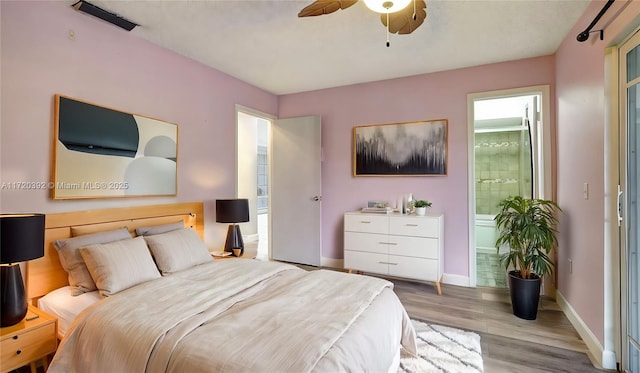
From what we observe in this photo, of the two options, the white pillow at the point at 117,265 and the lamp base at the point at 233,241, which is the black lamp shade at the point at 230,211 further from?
the white pillow at the point at 117,265

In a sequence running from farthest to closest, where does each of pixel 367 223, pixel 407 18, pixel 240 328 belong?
pixel 367 223
pixel 407 18
pixel 240 328

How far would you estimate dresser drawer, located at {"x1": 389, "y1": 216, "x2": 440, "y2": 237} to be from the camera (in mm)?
3363

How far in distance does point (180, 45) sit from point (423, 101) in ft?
9.06

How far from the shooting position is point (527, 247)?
2.86 meters

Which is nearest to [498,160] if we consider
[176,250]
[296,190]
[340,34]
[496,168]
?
[496,168]

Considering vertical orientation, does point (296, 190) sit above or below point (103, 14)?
below

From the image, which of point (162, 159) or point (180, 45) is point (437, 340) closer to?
point (162, 159)

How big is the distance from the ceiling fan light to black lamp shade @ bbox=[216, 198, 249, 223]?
7.46 feet

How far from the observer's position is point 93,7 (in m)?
2.27

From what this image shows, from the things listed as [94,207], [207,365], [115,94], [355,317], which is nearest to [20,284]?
[94,207]

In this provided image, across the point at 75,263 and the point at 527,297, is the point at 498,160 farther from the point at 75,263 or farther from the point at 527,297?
the point at 75,263

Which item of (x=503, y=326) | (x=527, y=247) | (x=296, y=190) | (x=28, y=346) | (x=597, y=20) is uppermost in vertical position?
(x=597, y=20)

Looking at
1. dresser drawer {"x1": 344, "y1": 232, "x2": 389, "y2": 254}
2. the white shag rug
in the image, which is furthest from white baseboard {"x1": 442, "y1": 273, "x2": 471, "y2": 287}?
the white shag rug

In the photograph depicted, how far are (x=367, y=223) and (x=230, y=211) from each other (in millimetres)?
1582
